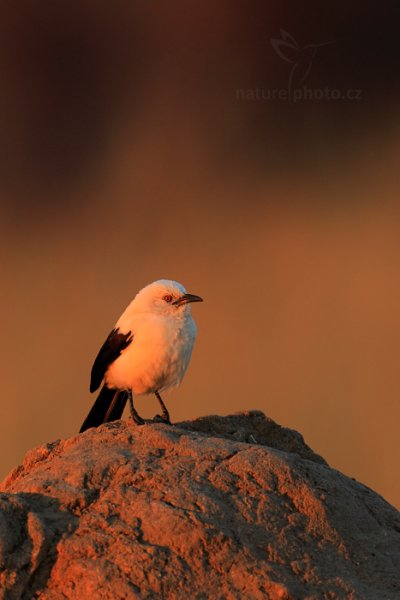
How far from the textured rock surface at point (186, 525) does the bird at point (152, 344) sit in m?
1.58

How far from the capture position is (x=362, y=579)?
341cm

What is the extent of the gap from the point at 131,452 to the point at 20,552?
0.75 meters

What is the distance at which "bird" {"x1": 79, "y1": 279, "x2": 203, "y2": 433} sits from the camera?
5.65 meters

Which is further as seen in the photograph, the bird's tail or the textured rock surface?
the bird's tail

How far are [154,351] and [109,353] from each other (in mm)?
391

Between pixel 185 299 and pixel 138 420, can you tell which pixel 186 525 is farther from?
pixel 185 299

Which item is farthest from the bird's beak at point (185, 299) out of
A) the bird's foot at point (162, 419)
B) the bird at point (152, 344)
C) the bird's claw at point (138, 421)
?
the bird's claw at point (138, 421)

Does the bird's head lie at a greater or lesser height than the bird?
greater

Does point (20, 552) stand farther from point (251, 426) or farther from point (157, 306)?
point (157, 306)

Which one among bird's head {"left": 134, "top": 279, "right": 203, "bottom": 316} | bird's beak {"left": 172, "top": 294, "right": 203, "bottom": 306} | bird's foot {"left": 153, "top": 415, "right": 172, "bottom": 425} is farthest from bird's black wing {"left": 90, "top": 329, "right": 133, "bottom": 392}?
bird's foot {"left": 153, "top": 415, "right": 172, "bottom": 425}

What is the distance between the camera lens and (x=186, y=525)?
3.32m

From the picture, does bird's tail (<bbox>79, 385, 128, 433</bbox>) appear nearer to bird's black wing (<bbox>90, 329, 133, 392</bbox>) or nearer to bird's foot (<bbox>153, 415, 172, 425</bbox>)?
bird's black wing (<bbox>90, 329, 133, 392</bbox>)

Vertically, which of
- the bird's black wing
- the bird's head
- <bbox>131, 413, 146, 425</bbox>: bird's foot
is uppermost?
the bird's head

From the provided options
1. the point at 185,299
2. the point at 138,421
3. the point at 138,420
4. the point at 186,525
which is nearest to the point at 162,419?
the point at 138,420
